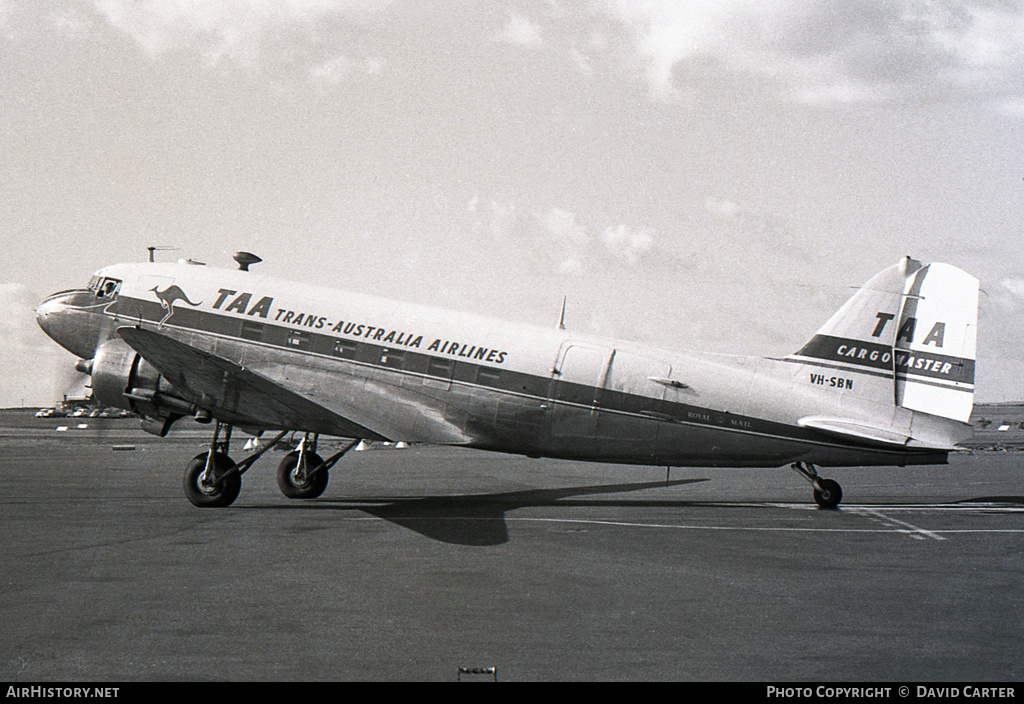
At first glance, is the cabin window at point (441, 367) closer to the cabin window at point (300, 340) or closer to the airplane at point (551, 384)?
the airplane at point (551, 384)

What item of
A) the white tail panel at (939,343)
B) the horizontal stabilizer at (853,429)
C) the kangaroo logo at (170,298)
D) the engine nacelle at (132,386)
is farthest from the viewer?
the kangaroo logo at (170,298)

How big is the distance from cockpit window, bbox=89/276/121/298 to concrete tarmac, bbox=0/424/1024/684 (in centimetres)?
479

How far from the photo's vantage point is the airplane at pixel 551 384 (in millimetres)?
16750

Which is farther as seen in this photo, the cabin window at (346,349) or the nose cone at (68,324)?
the nose cone at (68,324)

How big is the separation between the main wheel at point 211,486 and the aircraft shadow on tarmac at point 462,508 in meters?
1.25

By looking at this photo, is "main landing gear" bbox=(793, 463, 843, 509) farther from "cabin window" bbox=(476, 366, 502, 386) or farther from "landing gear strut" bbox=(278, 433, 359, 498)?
"landing gear strut" bbox=(278, 433, 359, 498)

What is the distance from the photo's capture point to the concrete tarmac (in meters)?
6.92

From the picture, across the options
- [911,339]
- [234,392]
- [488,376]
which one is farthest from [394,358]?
[911,339]

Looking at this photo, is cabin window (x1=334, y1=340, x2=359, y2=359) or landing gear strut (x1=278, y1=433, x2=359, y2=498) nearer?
cabin window (x1=334, y1=340, x2=359, y2=359)

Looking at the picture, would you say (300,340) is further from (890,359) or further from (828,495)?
(890,359)

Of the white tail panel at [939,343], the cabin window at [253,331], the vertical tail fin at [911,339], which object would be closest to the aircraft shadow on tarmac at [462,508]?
the cabin window at [253,331]

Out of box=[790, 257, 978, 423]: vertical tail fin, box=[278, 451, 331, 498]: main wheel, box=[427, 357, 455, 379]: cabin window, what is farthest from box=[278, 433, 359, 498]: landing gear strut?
box=[790, 257, 978, 423]: vertical tail fin

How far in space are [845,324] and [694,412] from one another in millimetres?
3949
